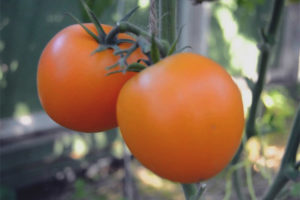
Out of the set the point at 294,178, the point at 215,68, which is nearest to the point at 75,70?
the point at 215,68

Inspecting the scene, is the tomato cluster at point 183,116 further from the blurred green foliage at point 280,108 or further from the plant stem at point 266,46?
the blurred green foliage at point 280,108

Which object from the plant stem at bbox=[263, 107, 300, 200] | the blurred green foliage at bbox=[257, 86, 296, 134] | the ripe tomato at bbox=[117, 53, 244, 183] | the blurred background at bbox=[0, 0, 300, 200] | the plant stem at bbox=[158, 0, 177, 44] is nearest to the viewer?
the ripe tomato at bbox=[117, 53, 244, 183]

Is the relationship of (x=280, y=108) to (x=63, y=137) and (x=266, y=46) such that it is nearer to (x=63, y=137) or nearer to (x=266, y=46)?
(x=63, y=137)

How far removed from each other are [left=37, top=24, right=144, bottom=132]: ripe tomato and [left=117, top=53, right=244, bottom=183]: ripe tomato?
0.19 feet

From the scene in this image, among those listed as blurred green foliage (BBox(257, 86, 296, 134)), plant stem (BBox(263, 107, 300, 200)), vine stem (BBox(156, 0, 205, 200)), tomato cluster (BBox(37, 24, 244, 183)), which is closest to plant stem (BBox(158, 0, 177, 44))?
vine stem (BBox(156, 0, 205, 200))

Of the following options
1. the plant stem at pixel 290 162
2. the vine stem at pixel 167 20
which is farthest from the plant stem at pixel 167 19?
the plant stem at pixel 290 162

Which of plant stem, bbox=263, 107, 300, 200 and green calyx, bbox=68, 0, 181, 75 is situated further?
plant stem, bbox=263, 107, 300, 200

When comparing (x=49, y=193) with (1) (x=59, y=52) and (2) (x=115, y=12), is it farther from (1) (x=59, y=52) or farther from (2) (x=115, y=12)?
(1) (x=59, y=52)

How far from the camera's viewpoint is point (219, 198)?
5.53 ft

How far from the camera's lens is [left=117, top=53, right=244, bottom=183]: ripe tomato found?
30 centimetres

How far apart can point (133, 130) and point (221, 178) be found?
163 cm

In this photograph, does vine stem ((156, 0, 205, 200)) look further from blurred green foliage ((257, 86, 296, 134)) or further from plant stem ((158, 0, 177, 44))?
blurred green foliage ((257, 86, 296, 134))

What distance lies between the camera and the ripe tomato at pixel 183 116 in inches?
11.9

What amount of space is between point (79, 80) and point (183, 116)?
0.45 feet
